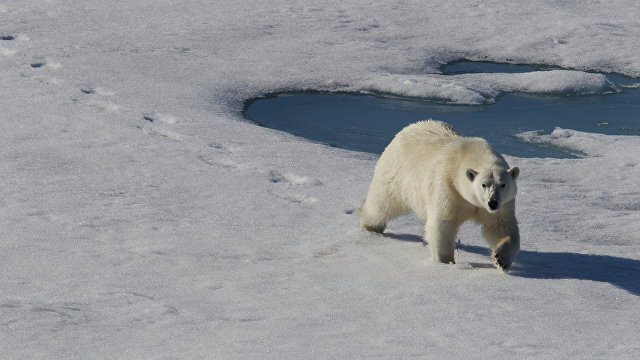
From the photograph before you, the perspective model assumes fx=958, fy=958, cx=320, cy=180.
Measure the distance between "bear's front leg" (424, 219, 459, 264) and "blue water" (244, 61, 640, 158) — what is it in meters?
3.21

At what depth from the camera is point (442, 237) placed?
5.14 m

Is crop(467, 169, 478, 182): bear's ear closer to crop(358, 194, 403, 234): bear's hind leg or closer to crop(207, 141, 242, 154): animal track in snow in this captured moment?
crop(358, 194, 403, 234): bear's hind leg

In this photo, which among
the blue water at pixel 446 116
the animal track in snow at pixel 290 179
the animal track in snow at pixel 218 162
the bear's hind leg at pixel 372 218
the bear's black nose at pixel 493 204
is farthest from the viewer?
the blue water at pixel 446 116

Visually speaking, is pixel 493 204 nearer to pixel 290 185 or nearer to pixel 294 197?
pixel 294 197

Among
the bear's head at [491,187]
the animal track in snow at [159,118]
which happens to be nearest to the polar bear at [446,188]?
the bear's head at [491,187]

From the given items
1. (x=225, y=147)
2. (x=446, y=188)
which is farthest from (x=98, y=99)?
(x=446, y=188)

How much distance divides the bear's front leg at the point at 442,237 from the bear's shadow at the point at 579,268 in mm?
348

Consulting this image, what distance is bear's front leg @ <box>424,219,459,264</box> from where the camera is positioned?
5.15 m

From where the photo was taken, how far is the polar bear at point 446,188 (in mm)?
4895

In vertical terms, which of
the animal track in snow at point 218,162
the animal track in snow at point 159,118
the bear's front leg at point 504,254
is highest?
the bear's front leg at point 504,254

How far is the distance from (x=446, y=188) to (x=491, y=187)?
451mm

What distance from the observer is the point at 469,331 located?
4145mm

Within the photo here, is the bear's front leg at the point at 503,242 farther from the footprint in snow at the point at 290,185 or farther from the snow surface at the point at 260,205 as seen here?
the footprint in snow at the point at 290,185

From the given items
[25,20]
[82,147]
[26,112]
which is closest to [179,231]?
[82,147]
